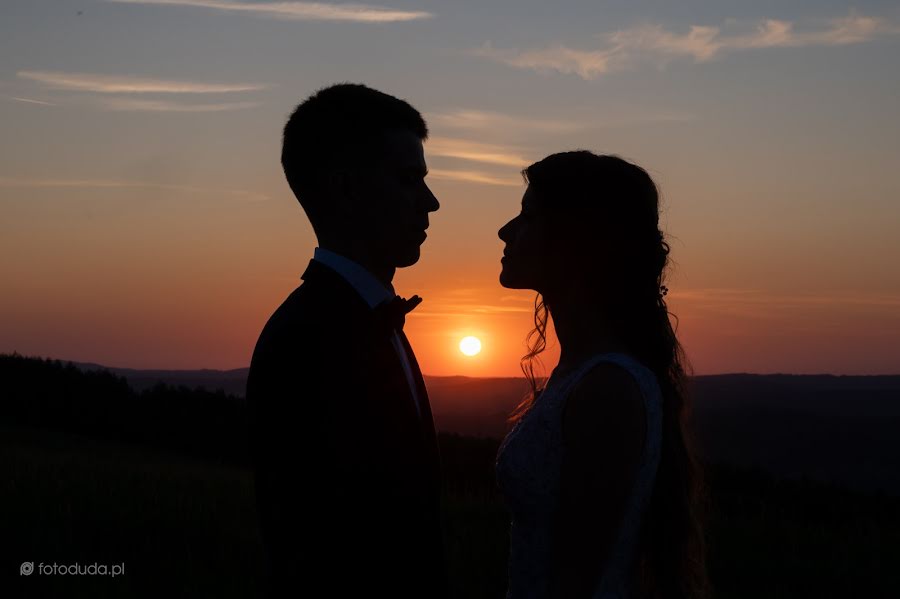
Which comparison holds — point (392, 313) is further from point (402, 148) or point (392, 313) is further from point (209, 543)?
point (209, 543)

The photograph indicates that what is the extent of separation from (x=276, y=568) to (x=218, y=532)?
22.4 ft

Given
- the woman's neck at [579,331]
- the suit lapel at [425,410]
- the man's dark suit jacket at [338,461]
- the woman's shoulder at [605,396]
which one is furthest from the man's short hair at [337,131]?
the woman's shoulder at [605,396]

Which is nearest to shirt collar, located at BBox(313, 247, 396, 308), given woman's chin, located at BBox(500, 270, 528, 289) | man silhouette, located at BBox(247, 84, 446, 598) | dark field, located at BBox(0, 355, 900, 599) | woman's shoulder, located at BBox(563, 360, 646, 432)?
man silhouette, located at BBox(247, 84, 446, 598)

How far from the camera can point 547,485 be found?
3756 millimetres

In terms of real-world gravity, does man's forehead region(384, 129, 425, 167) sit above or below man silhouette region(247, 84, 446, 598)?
above

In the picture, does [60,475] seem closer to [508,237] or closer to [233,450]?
[508,237]

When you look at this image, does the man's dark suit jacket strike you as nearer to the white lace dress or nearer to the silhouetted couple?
the silhouetted couple

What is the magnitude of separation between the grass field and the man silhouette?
5.16 meters

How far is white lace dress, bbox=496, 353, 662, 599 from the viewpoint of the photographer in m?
3.56

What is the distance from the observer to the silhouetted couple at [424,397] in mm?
3311

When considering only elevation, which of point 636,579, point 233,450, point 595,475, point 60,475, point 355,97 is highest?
point 233,450

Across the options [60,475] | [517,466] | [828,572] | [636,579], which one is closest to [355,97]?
[517,466]

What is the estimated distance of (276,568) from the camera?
333 cm

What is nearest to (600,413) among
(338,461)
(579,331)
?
(579,331)
